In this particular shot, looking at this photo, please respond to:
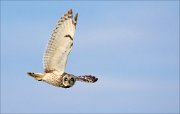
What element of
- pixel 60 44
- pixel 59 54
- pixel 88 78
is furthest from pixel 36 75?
pixel 88 78

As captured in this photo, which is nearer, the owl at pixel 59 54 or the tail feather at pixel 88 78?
the owl at pixel 59 54

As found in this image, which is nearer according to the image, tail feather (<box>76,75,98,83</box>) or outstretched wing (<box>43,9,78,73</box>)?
outstretched wing (<box>43,9,78,73</box>)

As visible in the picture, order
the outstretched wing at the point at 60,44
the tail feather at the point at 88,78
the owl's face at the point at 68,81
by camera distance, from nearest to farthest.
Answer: the outstretched wing at the point at 60,44, the owl's face at the point at 68,81, the tail feather at the point at 88,78

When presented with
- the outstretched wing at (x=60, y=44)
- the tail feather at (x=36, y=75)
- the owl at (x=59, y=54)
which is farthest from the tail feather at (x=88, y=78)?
the tail feather at (x=36, y=75)

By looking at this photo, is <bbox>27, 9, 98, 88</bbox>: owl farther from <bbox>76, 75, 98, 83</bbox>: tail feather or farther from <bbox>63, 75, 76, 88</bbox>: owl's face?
<bbox>76, 75, 98, 83</bbox>: tail feather

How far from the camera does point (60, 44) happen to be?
3622 cm

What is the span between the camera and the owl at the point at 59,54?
35.6 metres

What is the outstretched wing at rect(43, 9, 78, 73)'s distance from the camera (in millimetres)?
35531

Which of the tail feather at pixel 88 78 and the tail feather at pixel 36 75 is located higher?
the tail feather at pixel 88 78

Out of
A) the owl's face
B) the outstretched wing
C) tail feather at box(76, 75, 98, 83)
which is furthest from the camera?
tail feather at box(76, 75, 98, 83)

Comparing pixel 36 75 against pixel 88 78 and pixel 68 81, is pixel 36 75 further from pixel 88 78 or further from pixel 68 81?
pixel 88 78

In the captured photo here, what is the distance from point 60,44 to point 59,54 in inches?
22.2

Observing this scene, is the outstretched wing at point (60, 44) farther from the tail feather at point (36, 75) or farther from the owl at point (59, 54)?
the tail feather at point (36, 75)

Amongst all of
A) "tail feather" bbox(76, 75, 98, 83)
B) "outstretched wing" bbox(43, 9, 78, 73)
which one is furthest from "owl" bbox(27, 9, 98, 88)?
"tail feather" bbox(76, 75, 98, 83)
